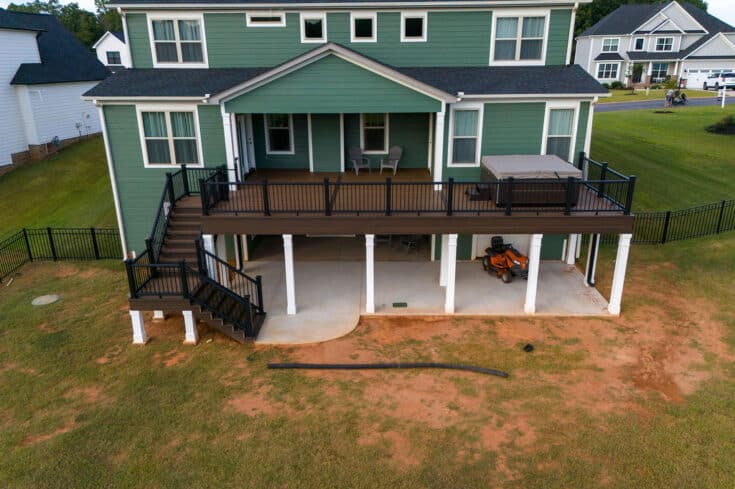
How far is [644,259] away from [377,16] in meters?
12.9

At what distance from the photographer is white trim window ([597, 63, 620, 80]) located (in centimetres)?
6084

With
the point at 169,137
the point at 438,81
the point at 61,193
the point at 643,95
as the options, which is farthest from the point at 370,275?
the point at 643,95

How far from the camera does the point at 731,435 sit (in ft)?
31.8

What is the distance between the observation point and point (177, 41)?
17.4m

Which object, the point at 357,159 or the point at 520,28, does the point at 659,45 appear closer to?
the point at 520,28

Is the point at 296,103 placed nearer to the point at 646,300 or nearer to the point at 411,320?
the point at 411,320

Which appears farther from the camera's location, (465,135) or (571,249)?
(571,249)

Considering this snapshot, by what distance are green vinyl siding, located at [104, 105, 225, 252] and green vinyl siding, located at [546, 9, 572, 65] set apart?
11.4 m

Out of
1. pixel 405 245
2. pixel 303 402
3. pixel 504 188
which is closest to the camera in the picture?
pixel 303 402

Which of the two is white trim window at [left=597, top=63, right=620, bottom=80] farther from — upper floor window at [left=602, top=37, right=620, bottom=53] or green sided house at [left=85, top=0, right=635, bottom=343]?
green sided house at [left=85, top=0, right=635, bottom=343]

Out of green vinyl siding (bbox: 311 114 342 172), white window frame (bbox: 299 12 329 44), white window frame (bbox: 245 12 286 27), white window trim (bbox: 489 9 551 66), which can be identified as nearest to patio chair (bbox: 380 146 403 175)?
green vinyl siding (bbox: 311 114 342 172)

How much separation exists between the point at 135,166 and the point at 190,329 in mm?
7254

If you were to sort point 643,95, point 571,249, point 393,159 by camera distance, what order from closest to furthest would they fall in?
1. point 571,249
2. point 393,159
3. point 643,95

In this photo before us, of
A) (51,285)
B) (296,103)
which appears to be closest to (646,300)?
(296,103)
